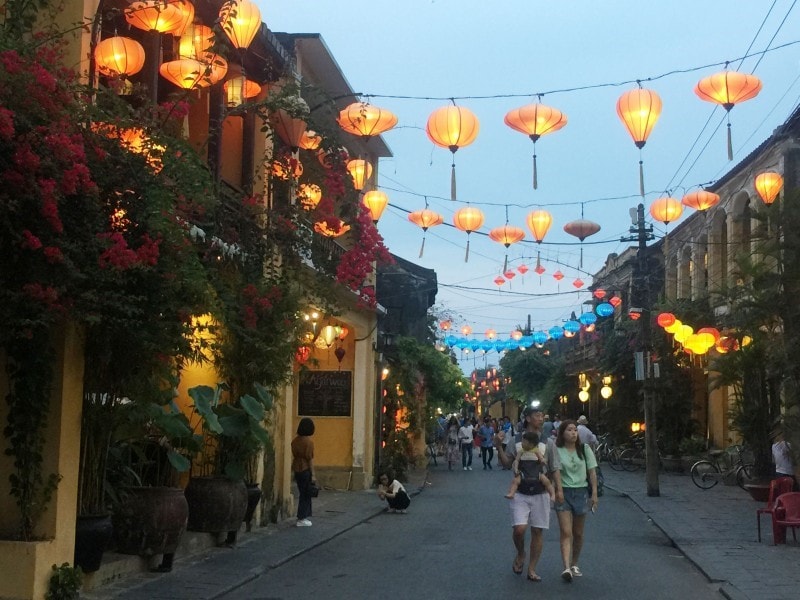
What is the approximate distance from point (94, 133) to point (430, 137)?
6.49 meters

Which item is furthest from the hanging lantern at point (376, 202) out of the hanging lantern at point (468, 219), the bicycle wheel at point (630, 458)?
the bicycle wheel at point (630, 458)

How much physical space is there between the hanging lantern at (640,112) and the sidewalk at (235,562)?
665 centimetres

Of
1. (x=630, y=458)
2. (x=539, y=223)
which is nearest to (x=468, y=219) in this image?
(x=539, y=223)

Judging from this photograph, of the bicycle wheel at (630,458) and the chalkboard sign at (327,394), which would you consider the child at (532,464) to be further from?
the bicycle wheel at (630,458)

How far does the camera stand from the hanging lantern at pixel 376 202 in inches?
757

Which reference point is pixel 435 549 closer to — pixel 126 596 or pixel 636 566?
pixel 636 566

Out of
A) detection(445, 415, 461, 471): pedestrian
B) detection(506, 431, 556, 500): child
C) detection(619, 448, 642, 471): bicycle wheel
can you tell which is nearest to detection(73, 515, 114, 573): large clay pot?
detection(506, 431, 556, 500): child

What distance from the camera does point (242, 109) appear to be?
10773 mm

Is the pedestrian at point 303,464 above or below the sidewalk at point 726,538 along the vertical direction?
above

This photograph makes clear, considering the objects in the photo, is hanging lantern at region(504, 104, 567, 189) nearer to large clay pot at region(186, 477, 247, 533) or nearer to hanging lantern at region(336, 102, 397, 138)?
hanging lantern at region(336, 102, 397, 138)

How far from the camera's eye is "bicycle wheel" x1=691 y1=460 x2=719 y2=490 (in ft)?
76.3

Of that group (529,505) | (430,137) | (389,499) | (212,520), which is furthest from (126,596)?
(389,499)

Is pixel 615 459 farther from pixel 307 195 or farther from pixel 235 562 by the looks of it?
pixel 235 562

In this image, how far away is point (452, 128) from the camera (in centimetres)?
1374
